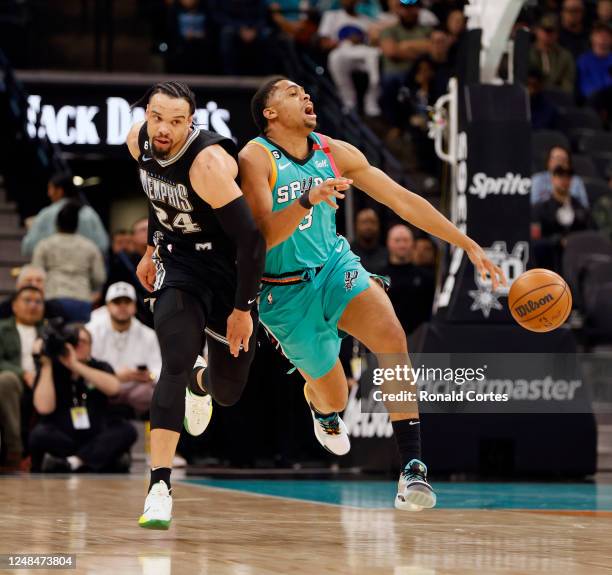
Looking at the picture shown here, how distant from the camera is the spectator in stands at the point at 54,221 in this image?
43.3 ft

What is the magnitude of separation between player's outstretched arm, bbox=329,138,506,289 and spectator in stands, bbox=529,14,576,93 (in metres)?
10.6

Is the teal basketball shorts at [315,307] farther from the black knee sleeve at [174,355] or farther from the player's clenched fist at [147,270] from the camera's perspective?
the black knee sleeve at [174,355]

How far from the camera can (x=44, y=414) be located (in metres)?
11.1

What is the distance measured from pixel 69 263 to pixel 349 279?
642 cm

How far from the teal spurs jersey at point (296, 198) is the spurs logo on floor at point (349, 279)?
5.9 inches

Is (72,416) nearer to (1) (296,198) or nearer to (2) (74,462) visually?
(2) (74,462)

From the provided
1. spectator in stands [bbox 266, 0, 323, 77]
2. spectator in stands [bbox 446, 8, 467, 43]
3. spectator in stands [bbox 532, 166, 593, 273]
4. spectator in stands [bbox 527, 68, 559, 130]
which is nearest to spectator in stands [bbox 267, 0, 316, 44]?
spectator in stands [bbox 266, 0, 323, 77]

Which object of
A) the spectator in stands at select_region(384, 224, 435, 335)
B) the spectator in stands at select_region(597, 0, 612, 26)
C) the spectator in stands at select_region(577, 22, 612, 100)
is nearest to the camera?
the spectator in stands at select_region(384, 224, 435, 335)

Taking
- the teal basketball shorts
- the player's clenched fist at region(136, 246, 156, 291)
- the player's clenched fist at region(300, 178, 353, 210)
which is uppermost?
the player's clenched fist at region(300, 178, 353, 210)

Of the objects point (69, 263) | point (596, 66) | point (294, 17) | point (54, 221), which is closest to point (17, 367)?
point (69, 263)

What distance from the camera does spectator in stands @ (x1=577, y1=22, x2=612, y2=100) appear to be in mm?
17328

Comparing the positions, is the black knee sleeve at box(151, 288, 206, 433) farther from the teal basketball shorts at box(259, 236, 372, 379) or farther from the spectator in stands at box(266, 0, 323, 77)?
the spectator in stands at box(266, 0, 323, 77)

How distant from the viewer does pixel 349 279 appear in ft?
21.7

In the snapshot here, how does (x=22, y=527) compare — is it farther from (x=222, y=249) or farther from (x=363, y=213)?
(x=363, y=213)
